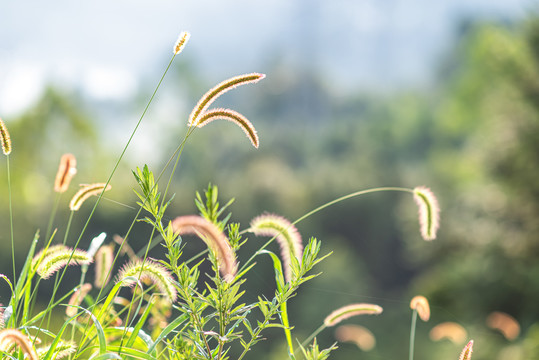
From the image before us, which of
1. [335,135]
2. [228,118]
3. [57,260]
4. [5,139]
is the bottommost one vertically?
[335,135]

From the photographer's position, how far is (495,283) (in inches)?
306

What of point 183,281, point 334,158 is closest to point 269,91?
point 334,158

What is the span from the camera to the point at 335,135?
25.4 meters

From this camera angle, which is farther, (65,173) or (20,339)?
(65,173)

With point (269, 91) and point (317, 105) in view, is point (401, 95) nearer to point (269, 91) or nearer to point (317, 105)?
point (317, 105)

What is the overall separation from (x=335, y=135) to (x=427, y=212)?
24783mm

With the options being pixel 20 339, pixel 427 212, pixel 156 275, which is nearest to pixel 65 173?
pixel 156 275

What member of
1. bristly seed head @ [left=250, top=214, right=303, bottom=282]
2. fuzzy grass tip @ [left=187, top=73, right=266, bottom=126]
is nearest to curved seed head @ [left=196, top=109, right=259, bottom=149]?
fuzzy grass tip @ [left=187, top=73, right=266, bottom=126]

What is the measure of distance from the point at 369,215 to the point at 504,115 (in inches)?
247

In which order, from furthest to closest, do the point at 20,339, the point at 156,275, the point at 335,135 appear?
1. the point at 335,135
2. the point at 156,275
3. the point at 20,339

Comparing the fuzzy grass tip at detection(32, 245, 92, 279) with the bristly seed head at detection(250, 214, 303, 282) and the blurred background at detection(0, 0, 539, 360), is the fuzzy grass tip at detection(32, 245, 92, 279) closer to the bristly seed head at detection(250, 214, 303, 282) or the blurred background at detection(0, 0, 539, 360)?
the blurred background at detection(0, 0, 539, 360)

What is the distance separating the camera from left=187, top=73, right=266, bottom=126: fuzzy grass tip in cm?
71

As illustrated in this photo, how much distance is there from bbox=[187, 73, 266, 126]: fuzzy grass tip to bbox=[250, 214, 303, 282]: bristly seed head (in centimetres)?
16

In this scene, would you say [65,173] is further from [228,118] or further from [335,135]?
[335,135]
